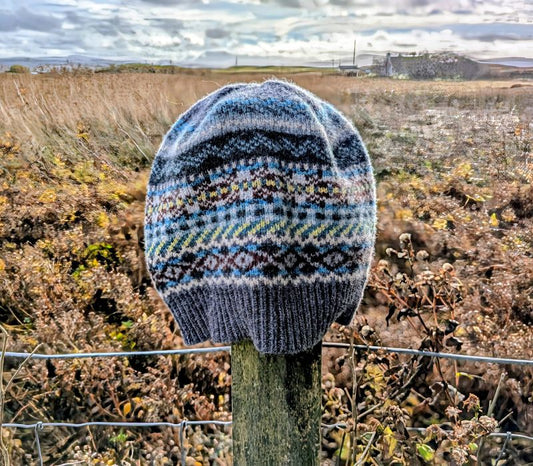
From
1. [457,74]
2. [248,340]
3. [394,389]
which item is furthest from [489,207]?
[248,340]

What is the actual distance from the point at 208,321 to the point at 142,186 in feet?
9.18

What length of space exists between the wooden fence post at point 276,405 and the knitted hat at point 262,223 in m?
0.06

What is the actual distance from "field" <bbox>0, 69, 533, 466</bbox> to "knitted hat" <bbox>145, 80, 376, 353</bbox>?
2.92 feet

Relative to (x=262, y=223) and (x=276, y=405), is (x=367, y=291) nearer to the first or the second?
(x=276, y=405)

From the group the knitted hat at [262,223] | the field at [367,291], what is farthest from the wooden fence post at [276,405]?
the field at [367,291]

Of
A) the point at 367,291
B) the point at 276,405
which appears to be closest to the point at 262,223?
the point at 276,405

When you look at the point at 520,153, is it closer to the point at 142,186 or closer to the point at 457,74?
the point at 457,74

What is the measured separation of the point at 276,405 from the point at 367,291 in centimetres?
192

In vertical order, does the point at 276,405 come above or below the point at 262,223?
below

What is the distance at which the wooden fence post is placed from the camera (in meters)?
1.23

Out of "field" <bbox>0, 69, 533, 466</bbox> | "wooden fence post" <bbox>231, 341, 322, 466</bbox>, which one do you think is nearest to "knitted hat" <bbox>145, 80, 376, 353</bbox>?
"wooden fence post" <bbox>231, 341, 322, 466</bbox>

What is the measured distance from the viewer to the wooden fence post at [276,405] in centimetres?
123

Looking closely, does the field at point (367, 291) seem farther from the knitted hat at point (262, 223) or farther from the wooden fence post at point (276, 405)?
the knitted hat at point (262, 223)

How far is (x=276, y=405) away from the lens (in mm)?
1239
